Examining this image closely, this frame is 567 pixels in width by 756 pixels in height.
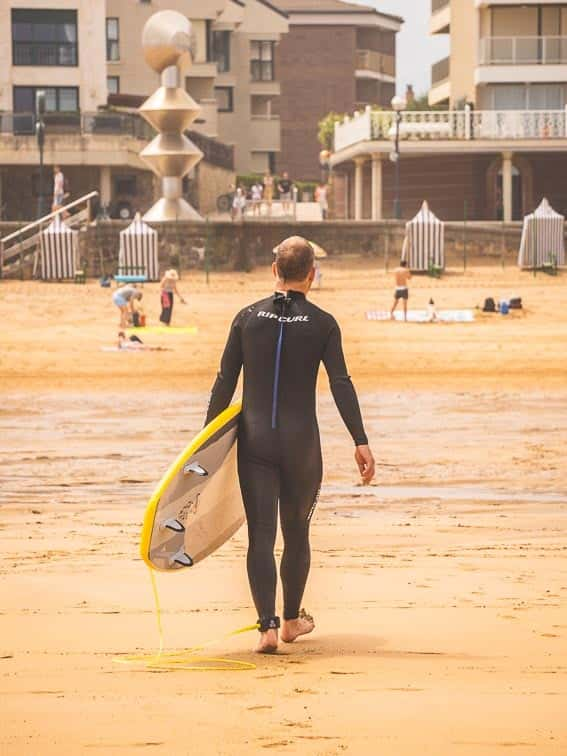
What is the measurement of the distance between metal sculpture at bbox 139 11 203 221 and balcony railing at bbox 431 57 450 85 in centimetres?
1885

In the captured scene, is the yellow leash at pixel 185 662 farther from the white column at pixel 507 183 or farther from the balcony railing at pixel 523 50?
the balcony railing at pixel 523 50

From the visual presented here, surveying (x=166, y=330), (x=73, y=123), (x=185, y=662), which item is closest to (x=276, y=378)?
(x=185, y=662)

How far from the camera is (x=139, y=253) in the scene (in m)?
41.3

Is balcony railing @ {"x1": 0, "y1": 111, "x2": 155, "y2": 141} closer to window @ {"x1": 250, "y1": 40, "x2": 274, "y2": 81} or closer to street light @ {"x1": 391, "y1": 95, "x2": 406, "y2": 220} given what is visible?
street light @ {"x1": 391, "y1": 95, "x2": 406, "y2": 220}

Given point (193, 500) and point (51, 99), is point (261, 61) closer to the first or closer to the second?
point (51, 99)

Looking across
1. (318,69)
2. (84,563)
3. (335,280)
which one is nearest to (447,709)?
(84,563)

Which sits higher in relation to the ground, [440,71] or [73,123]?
[440,71]

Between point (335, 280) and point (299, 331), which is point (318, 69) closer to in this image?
point (335, 280)

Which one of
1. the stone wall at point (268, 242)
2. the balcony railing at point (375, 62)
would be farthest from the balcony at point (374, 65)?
the stone wall at point (268, 242)

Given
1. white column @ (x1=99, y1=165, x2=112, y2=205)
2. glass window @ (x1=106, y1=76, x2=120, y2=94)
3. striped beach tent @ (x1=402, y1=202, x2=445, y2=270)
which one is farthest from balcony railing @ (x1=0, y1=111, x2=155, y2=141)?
striped beach tent @ (x1=402, y1=202, x2=445, y2=270)

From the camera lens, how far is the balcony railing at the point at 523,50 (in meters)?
59.2

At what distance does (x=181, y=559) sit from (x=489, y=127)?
49.6m

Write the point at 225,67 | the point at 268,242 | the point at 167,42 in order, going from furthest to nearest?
1. the point at 225,67
2. the point at 167,42
3. the point at 268,242

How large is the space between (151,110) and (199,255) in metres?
4.72
